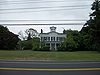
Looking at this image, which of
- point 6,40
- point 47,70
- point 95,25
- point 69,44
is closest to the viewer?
point 47,70

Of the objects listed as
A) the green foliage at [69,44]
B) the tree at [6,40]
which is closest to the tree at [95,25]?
the green foliage at [69,44]

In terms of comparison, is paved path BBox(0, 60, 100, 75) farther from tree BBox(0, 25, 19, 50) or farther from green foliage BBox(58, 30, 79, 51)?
tree BBox(0, 25, 19, 50)

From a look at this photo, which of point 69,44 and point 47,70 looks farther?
point 69,44

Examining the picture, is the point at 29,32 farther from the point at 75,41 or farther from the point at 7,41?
the point at 75,41

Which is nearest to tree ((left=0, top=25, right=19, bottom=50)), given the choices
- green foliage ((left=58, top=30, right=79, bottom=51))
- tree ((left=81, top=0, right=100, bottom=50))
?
green foliage ((left=58, top=30, right=79, bottom=51))

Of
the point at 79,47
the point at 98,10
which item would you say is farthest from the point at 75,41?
the point at 98,10

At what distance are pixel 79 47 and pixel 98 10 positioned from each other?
66.1 ft

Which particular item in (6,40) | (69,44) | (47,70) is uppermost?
(6,40)

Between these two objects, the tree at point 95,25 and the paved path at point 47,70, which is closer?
the paved path at point 47,70

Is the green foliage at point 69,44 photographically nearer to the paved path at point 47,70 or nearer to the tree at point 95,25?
the tree at point 95,25

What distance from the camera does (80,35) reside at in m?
71.1

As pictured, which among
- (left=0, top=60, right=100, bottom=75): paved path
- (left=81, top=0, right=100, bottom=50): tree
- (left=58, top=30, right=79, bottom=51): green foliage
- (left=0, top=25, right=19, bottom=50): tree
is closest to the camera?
(left=0, top=60, right=100, bottom=75): paved path

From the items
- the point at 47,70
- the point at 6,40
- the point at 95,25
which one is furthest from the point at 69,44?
the point at 47,70

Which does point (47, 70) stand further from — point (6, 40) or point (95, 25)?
point (6, 40)
